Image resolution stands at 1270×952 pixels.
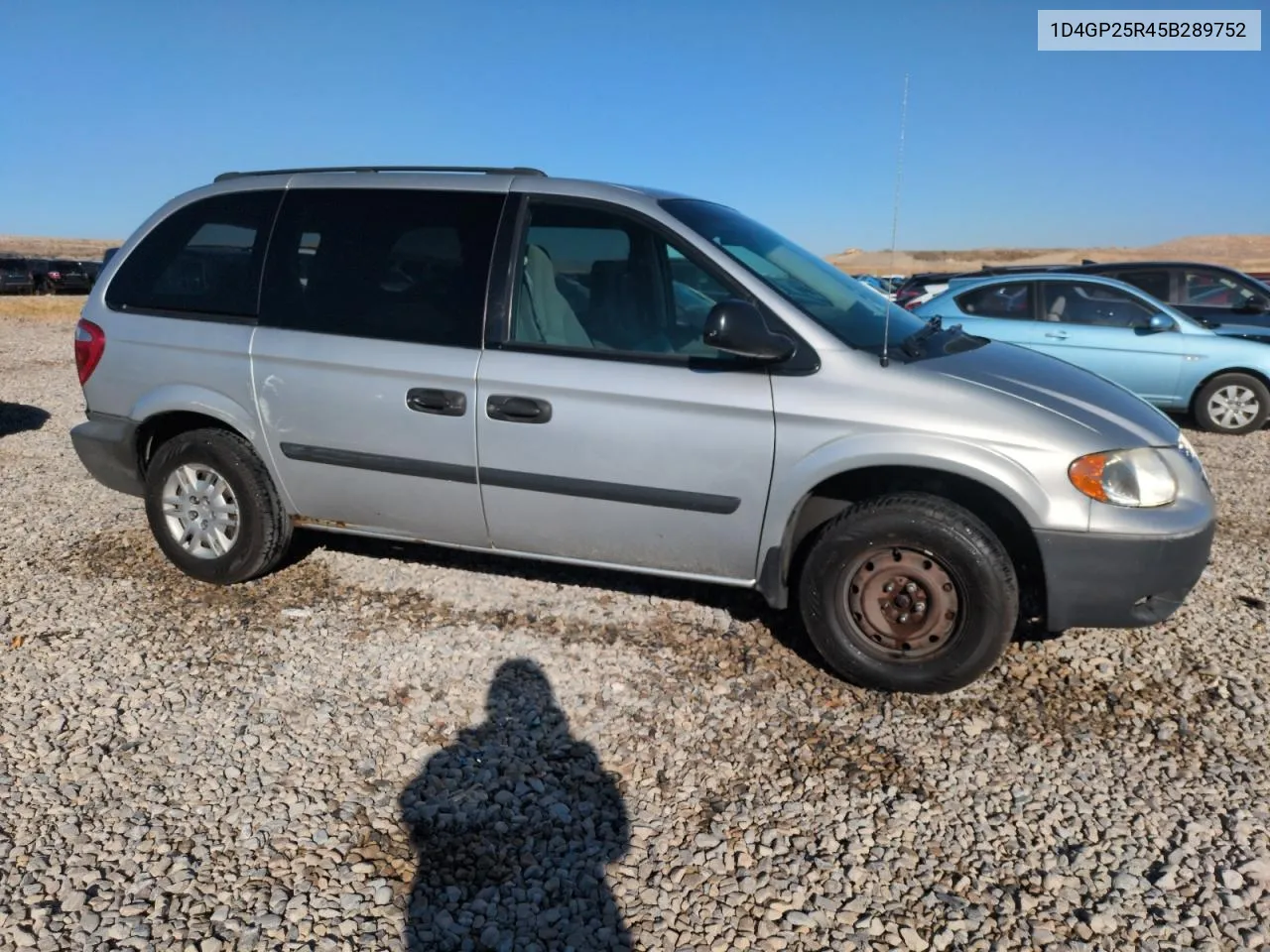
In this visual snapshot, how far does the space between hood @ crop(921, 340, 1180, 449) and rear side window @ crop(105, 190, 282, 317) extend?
3.06 m

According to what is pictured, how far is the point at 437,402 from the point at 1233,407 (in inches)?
338

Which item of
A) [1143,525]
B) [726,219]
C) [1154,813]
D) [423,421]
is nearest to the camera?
[1154,813]

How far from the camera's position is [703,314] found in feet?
12.7

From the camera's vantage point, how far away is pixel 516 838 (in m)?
2.83

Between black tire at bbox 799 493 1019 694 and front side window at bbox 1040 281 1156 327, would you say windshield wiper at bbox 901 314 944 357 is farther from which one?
front side window at bbox 1040 281 1156 327

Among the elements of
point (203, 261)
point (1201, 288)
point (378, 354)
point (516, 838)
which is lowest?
point (516, 838)

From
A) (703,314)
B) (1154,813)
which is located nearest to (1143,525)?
(1154,813)

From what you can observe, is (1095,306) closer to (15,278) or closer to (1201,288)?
(1201,288)

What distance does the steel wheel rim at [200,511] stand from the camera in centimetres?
455

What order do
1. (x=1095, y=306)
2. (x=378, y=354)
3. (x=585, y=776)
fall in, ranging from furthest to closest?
(x=1095, y=306) → (x=378, y=354) → (x=585, y=776)

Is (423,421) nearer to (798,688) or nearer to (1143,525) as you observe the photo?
(798,688)

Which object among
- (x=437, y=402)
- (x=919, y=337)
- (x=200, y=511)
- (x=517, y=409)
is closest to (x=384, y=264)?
(x=437, y=402)

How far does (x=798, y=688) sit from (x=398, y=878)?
5.68 ft

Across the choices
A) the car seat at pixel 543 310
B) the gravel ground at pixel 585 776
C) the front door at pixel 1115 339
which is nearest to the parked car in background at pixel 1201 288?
the front door at pixel 1115 339
